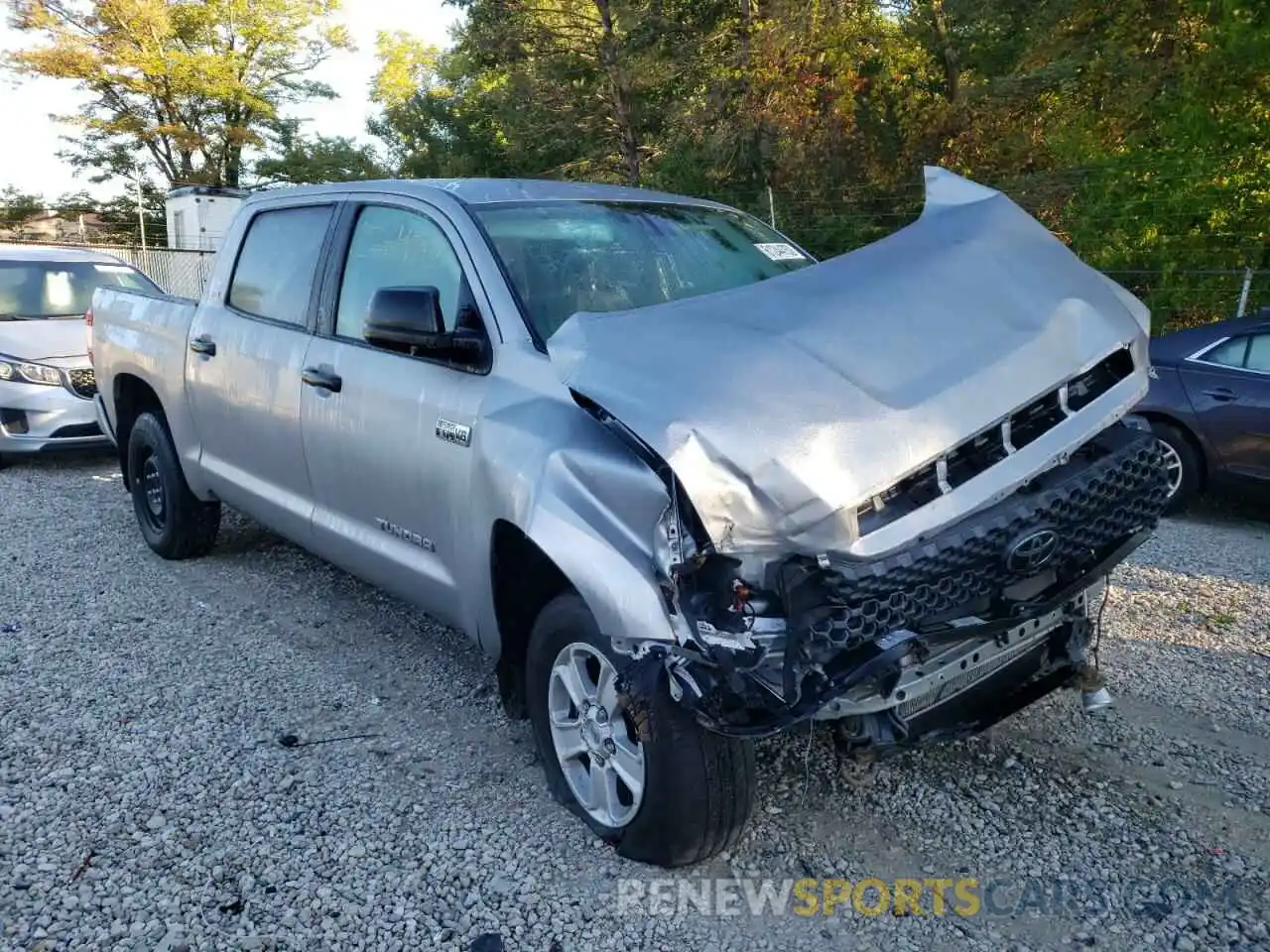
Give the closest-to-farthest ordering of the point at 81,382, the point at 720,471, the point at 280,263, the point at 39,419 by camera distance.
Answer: the point at 720,471
the point at 280,263
the point at 39,419
the point at 81,382

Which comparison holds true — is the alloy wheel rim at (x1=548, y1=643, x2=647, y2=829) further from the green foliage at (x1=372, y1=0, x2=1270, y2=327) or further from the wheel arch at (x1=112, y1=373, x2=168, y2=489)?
the green foliage at (x1=372, y1=0, x2=1270, y2=327)

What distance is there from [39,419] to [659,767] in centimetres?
762

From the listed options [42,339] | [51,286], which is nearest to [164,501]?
[42,339]

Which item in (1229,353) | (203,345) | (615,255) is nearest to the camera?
(615,255)

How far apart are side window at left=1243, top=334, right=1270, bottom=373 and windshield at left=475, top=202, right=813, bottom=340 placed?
13.2 feet

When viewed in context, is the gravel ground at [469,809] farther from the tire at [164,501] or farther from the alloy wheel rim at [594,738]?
the tire at [164,501]

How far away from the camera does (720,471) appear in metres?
2.36

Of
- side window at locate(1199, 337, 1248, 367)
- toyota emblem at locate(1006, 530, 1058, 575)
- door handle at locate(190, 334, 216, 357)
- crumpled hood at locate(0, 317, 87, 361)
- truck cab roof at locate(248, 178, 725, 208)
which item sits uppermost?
truck cab roof at locate(248, 178, 725, 208)

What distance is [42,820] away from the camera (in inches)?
129

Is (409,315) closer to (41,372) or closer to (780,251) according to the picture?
(780,251)

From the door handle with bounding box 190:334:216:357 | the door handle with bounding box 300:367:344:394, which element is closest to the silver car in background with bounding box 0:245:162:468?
the door handle with bounding box 190:334:216:357

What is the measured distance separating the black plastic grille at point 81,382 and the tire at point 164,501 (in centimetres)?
299

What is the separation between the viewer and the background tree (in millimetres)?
34781

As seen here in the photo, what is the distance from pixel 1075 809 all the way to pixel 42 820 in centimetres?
323
